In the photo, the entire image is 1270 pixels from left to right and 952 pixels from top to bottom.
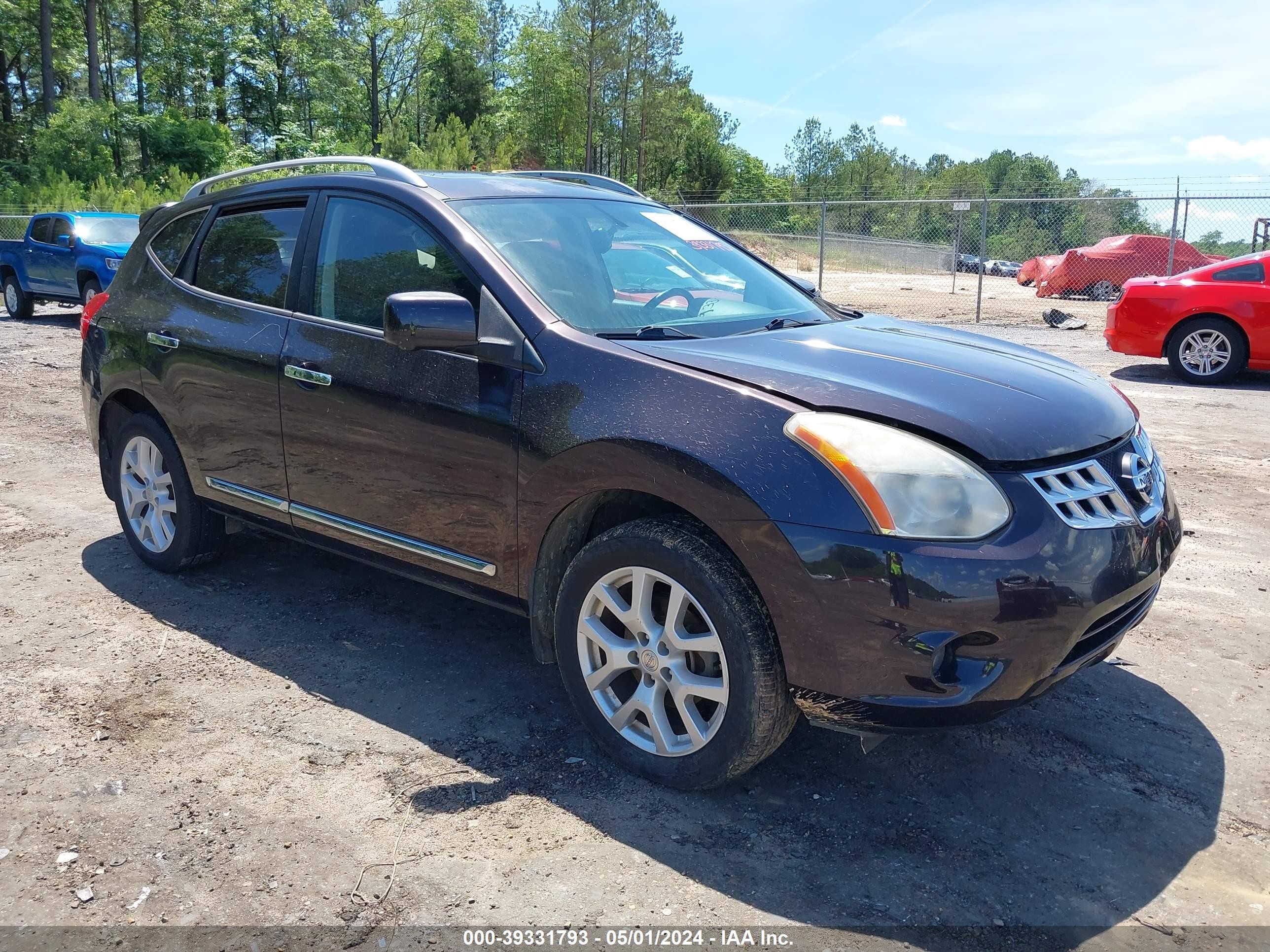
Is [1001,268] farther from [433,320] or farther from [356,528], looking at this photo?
[433,320]

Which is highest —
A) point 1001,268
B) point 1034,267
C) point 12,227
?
point 12,227

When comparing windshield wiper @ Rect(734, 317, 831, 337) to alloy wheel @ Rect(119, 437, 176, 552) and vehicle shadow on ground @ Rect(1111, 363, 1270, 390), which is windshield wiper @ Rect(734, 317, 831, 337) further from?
vehicle shadow on ground @ Rect(1111, 363, 1270, 390)

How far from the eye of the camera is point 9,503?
6.09 metres

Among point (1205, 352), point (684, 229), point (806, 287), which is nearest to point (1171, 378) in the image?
point (1205, 352)

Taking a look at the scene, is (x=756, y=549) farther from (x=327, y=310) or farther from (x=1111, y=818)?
(x=327, y=310)

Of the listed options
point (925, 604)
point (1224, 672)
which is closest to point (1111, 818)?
point (925, 604)

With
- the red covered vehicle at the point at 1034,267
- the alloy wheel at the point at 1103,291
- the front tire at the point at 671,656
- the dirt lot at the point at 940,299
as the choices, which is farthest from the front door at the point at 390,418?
the red covered vehicle at the point at 1034,267

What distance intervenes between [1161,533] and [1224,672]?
1.30 meters

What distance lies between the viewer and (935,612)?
249cm

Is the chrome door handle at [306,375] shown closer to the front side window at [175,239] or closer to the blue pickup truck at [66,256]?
the front side window at [175,239]

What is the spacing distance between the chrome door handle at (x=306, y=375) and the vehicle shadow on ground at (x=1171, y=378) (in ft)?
32.2

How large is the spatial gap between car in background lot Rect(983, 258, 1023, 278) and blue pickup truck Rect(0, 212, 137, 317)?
33134 millimetres

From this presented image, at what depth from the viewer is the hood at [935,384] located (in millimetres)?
2709

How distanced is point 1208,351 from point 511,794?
1030cm
